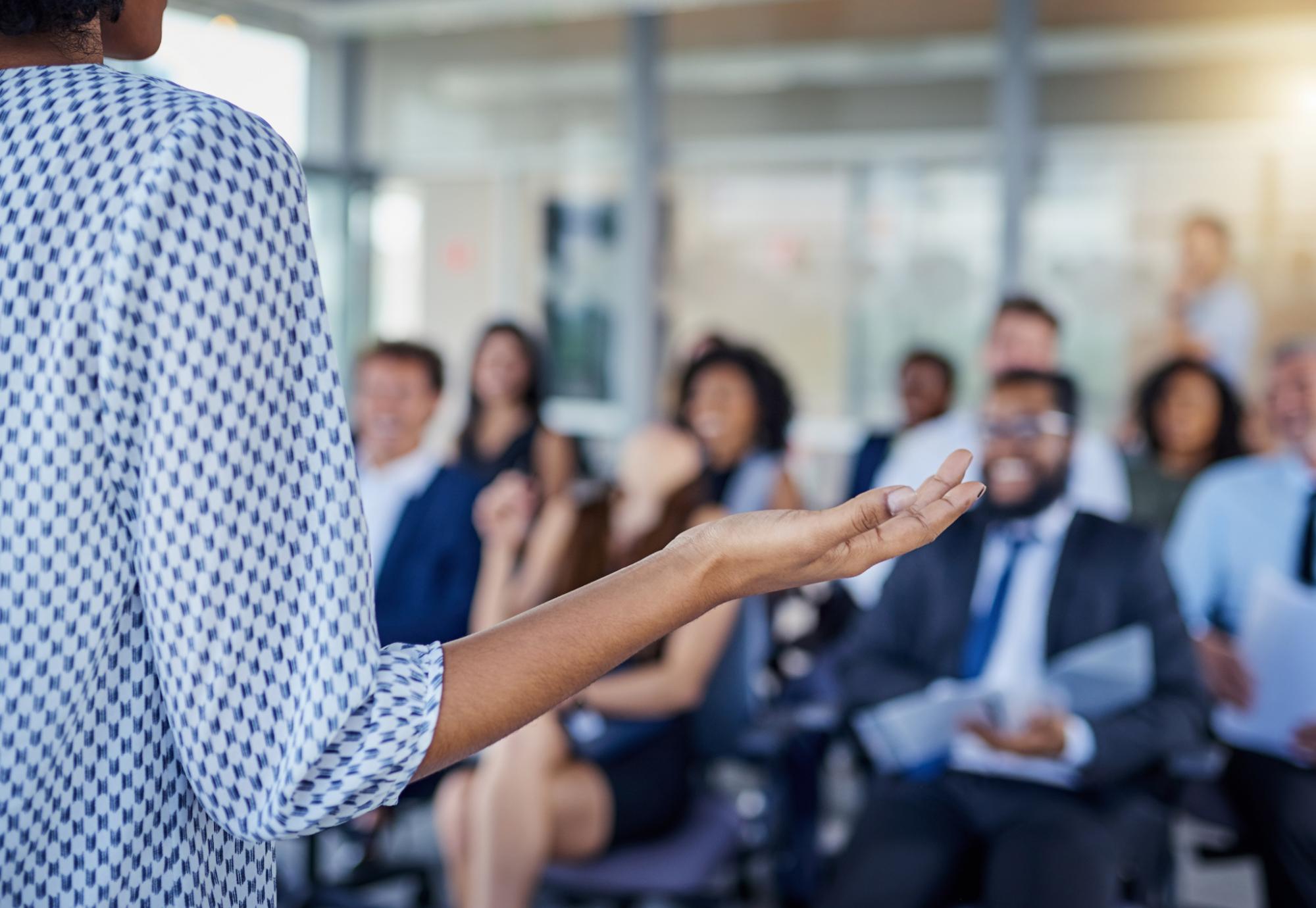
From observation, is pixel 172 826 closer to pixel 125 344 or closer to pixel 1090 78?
pixel 125 344

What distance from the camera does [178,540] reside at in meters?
0.72

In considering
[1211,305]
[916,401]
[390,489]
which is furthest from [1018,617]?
[1211,305]

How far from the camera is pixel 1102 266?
6.44 m

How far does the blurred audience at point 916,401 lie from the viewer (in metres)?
5.10

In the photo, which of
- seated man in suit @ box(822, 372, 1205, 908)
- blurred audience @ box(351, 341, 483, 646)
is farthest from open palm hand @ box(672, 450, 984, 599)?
blurred audience @ box(351, 341, 483, 646)

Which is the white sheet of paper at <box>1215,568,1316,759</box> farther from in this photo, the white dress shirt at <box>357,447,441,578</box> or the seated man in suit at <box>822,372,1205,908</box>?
the white dress shirt at <box>357,447,441,578</box>

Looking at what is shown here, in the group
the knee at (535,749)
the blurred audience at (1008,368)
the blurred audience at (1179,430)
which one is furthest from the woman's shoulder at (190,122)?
the blurred audience at (1179,430)

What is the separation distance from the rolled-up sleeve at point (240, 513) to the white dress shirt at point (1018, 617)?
223 centimetres

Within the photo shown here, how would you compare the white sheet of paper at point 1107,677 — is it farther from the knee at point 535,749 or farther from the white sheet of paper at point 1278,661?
the knee at point 535,749

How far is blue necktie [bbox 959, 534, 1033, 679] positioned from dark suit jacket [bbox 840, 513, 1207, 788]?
22 millimetres

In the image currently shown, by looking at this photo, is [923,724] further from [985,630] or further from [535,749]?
[535,749]

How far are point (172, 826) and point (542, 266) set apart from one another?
24.7ft

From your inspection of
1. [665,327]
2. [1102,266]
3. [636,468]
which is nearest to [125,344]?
[636,468]

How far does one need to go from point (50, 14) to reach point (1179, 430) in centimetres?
398
